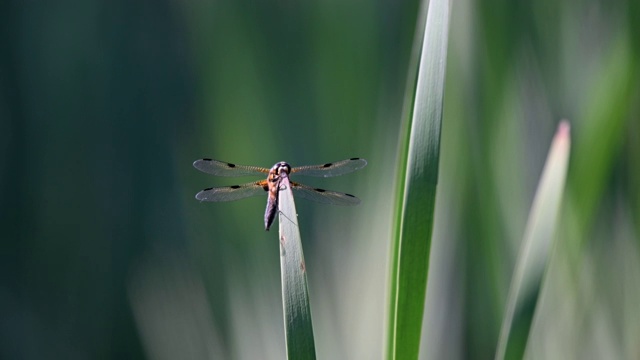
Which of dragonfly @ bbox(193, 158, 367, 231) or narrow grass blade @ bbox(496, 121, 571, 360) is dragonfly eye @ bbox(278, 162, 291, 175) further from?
narrow grass blade @ bbox(496, 121, 571, 360)

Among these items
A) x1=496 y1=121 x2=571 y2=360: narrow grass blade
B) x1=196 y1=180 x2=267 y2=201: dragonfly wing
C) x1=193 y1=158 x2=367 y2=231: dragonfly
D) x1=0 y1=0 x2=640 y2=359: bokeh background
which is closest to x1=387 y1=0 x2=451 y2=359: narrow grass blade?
x1=496 y1=121 x2=571 y2=360: narrow grass blade

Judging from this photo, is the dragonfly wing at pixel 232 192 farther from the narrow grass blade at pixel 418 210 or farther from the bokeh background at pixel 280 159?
the narrow grass blade at pixel 418 210

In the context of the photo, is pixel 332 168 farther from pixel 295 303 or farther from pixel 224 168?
pixel 295 303

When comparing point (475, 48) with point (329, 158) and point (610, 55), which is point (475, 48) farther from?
point (329, 158)

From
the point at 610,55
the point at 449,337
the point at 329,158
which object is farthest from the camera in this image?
the point at 329,158

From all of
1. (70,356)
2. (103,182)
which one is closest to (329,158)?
(103,182)
